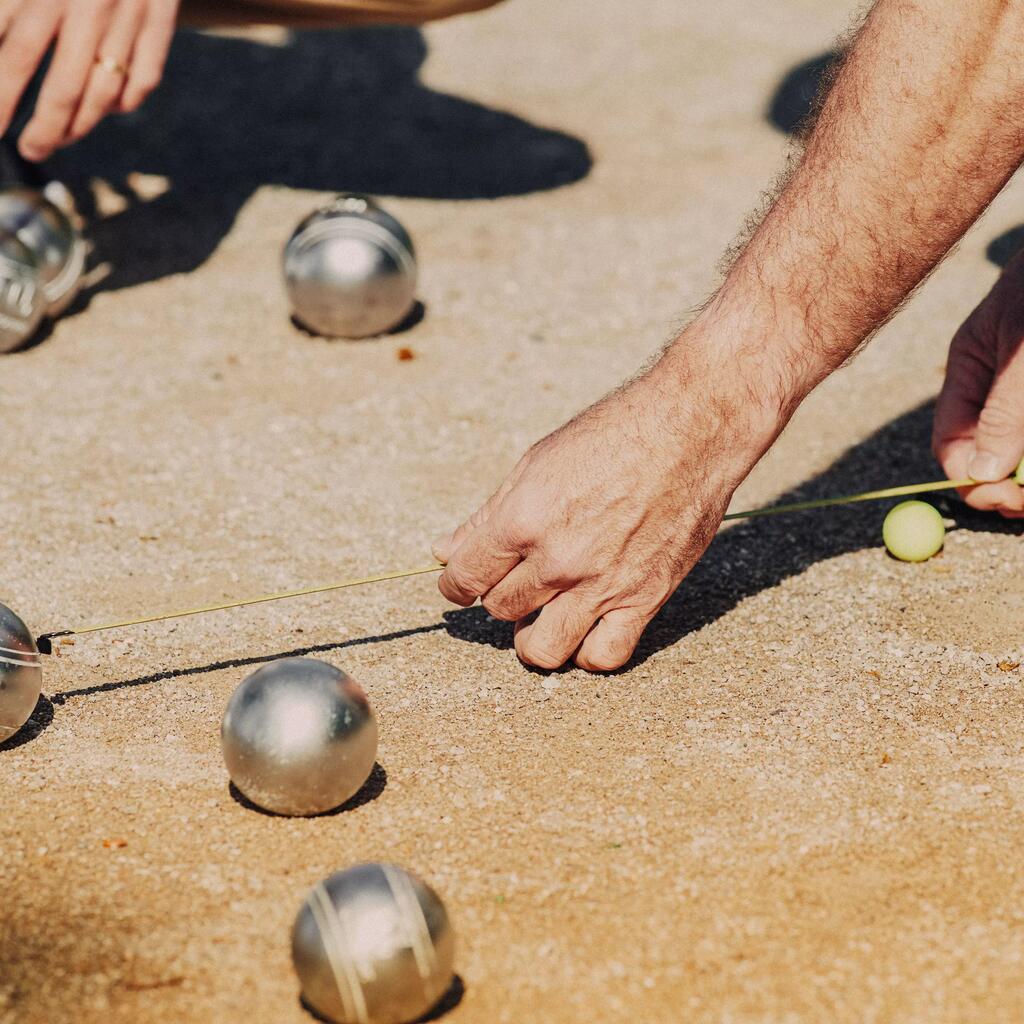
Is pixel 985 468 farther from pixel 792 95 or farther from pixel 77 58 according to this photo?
pixel 792 95

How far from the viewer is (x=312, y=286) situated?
539cm

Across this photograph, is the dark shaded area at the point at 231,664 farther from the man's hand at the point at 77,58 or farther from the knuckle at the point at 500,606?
the man's hand at the point at 77,58

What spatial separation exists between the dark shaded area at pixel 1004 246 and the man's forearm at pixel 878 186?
315 cm

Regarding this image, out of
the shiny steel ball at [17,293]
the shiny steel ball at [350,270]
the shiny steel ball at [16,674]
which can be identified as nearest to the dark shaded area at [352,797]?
the shiny steel ball at [16,674]

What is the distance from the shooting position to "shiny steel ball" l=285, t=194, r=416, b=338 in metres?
5.38

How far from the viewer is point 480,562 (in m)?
3.31

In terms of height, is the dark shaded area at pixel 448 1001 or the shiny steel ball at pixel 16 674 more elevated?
the dark shaded area at pixel 448 1001

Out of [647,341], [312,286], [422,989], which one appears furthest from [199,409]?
[422,989]

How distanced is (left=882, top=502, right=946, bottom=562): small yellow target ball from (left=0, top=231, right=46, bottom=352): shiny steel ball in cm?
340

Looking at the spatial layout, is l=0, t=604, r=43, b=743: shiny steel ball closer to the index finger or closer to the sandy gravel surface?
the sandy gravel surface

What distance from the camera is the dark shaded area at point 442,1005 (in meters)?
2.38

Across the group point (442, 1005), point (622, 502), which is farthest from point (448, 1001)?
point (622, 502)

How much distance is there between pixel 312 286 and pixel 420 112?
3254 mm

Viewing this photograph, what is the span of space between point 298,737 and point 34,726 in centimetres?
88
